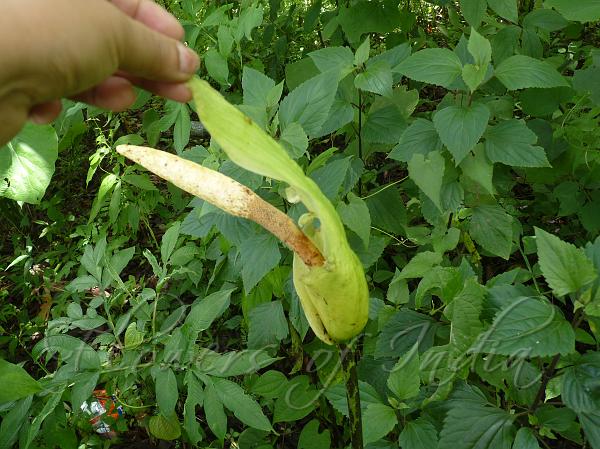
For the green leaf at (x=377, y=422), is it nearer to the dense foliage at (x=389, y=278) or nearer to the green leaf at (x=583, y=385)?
the dense foliage at (x=389, y=278)

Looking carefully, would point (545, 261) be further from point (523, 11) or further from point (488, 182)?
point (523, 11)

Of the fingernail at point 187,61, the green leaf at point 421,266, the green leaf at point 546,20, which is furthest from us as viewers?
the green leaf at point 546,20

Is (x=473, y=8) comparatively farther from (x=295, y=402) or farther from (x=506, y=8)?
→ (x=295, y=402)

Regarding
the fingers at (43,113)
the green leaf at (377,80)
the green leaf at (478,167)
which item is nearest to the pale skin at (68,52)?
the fingers at (43,113)

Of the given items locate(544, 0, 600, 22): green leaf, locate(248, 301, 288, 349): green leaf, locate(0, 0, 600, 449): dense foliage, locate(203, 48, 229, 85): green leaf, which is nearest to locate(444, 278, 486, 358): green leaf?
locate(0, 0, 600, 449): dense foliage

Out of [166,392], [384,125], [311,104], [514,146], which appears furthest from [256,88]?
[166,392]

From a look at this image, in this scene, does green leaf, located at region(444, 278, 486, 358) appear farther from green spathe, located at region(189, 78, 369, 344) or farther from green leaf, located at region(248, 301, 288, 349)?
green leaf, located at region(248, 301, 288, 349)
